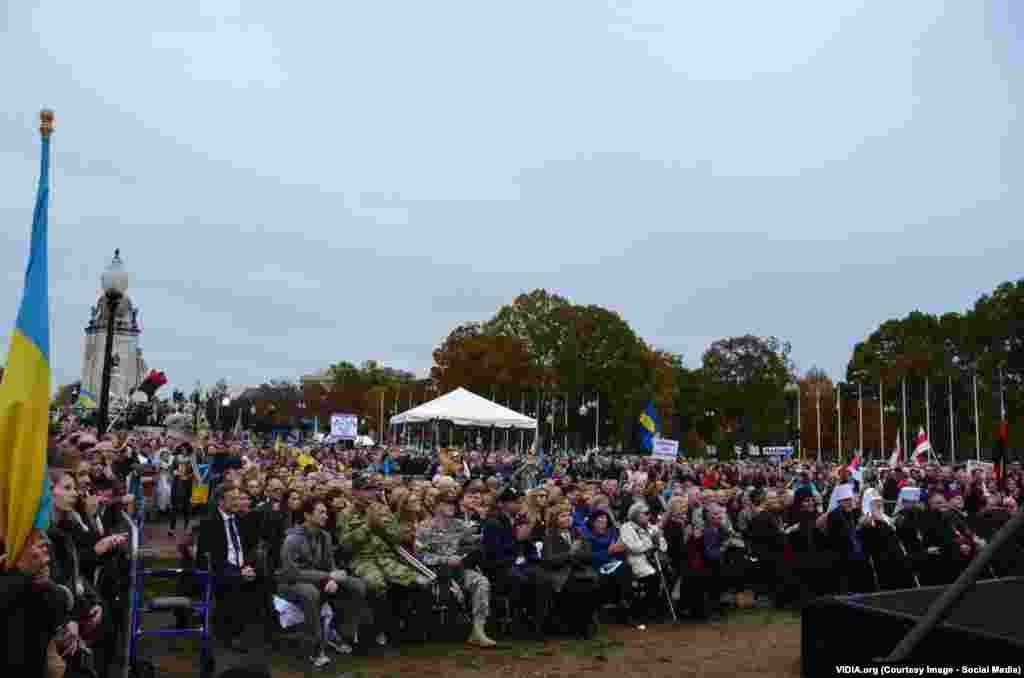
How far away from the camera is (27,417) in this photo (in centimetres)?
Answer: 434

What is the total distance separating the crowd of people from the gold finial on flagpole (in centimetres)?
229

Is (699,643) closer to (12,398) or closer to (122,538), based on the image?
(122,538)

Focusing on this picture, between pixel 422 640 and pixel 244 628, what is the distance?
6.27ft

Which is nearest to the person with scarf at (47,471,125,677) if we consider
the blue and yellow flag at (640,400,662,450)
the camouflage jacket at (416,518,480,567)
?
the camouflage jacket at (416,518,480,567)

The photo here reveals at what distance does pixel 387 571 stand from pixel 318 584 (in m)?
0.83

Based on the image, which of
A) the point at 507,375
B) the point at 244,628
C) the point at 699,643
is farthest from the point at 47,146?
the point at 507,375

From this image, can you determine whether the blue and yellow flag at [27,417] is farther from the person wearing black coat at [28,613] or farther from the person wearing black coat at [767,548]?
the person wearing black coat at [767,548]

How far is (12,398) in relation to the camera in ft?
14.5

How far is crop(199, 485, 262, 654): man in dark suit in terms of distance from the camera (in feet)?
26.2

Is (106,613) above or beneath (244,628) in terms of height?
above

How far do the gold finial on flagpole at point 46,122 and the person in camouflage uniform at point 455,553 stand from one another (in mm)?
5920

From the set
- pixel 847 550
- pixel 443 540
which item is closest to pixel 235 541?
pixel 443 540

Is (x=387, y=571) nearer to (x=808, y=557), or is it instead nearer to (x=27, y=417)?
(x=27, y=417)

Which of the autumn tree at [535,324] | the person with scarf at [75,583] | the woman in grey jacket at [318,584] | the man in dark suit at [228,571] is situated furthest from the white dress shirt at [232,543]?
the autumn tree at [535,324]
